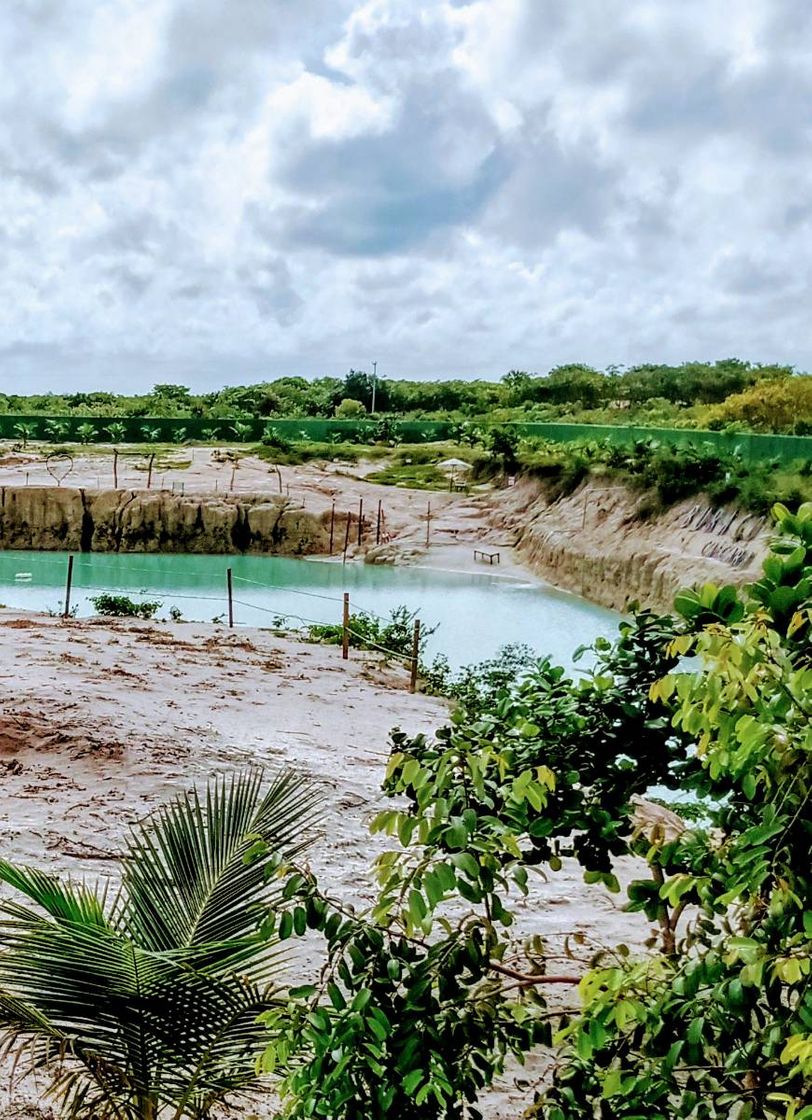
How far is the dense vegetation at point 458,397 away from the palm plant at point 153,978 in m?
50.0

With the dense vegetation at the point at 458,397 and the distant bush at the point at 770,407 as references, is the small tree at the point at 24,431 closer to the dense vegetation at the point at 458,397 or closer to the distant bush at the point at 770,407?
the dense vegetation at the point at 458,397

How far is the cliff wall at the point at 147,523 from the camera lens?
1375 inches

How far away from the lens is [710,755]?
1962mm

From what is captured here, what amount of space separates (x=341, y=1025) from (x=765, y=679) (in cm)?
99

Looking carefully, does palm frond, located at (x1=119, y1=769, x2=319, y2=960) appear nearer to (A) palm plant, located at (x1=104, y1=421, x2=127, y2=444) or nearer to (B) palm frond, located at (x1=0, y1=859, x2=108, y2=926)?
(B) palm frond, located at (x1=0, y1=859, x2=108, y2=926)

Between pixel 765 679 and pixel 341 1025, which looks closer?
pixel 765 679

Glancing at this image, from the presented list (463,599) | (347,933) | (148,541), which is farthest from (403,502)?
(347,933)

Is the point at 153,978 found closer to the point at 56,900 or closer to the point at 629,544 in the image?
the point at 56,900

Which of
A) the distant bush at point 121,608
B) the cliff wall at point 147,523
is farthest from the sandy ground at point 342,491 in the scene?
the distant bush at point 121,608

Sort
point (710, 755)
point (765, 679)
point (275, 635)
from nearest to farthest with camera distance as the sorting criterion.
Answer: point (765, 679) < point (710, 755) < point (275, 635)

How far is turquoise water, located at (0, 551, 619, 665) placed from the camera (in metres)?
21.5

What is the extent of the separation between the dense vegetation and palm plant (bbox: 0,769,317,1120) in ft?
164

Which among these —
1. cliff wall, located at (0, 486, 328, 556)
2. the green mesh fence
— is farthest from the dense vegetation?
cliff wall, located at (0, 486, 328, 556)

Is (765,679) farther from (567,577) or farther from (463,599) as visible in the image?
(567,577)
